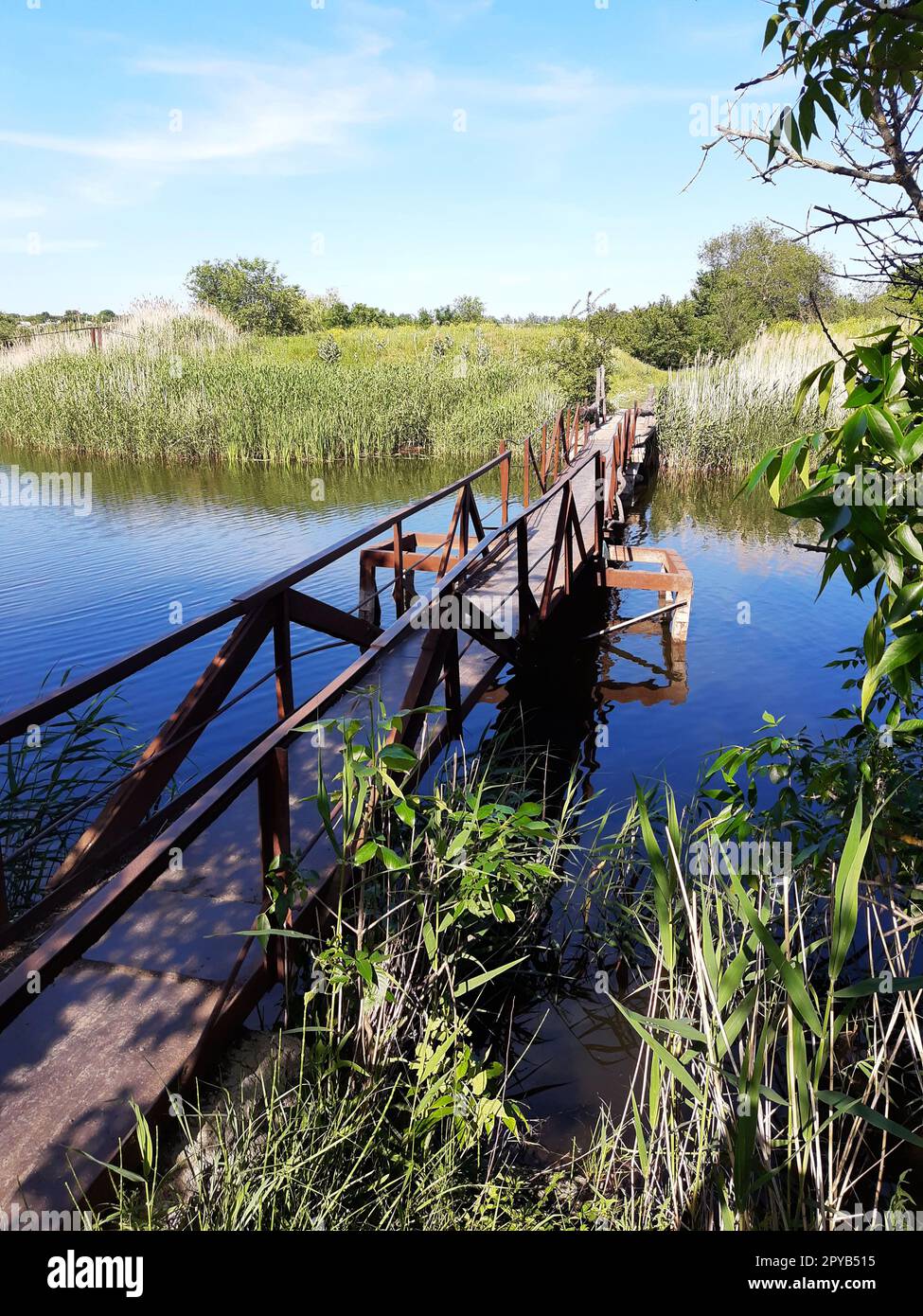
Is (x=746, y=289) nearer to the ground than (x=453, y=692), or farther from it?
farther from it

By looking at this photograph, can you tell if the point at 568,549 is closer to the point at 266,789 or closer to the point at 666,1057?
the point at 266,789

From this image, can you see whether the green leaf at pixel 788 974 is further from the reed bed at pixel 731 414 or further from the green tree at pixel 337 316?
the green tree at pixel 337 316

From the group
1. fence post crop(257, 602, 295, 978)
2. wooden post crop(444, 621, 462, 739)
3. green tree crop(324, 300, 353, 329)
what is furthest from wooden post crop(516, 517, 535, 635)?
green tree crop(324, 300, 353, 329)

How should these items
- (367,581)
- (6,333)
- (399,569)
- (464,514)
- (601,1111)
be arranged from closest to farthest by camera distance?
(601,1111) → (399,569) → (464,514) → (367,581) → (6,333)

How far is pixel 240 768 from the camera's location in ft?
8.85

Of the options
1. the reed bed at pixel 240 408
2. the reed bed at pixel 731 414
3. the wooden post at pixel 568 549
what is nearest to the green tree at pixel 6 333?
the reed bed at pixel 240 408

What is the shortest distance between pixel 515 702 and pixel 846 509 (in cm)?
642

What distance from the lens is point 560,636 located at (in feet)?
31.4

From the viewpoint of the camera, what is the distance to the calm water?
659 centimetres

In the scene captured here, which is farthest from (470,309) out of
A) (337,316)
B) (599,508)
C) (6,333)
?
(599,508)

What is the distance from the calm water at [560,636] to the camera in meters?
6.59

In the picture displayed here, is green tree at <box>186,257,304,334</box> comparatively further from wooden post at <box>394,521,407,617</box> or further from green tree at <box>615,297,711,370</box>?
wooden post at <box>394,521,407,617</box>
